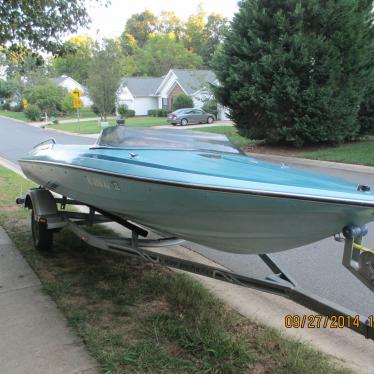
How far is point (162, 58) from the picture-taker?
238ft

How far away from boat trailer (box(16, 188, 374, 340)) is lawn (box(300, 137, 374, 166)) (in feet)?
35.4

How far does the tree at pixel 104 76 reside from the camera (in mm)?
39156

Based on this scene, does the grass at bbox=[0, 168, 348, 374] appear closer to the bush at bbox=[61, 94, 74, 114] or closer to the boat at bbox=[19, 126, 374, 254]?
the boat at bbox=[19, 126, 374, 254]

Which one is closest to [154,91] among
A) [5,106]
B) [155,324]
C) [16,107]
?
[16,107]

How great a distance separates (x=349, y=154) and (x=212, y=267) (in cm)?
1313

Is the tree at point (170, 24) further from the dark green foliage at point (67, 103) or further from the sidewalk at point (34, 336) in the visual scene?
the sidewalk at point (34, 336)

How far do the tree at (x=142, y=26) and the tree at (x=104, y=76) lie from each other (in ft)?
198

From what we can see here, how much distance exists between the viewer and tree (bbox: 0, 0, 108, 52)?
7.67m

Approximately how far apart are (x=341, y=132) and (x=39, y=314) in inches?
604

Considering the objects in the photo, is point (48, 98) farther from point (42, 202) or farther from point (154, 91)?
point (42, 202)

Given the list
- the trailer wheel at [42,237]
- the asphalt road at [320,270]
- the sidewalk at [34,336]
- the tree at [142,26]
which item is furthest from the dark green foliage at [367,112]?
the tree at [142,26]

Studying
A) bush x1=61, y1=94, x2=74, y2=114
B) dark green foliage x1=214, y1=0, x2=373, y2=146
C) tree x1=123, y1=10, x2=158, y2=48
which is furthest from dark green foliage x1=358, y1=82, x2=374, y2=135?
tree x1=123, y1=10, x2=158, y2=48

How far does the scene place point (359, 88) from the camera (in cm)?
1695

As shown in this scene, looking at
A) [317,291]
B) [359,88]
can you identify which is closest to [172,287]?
[317,291]
